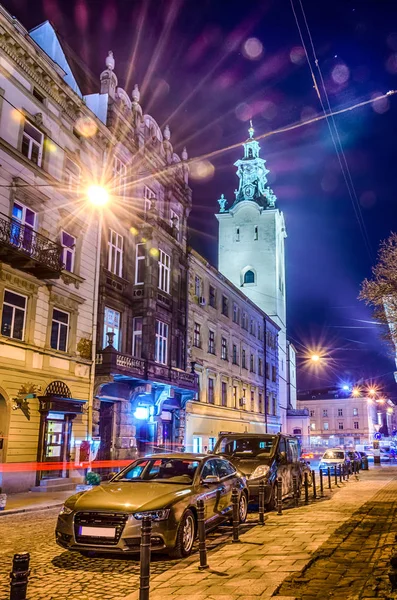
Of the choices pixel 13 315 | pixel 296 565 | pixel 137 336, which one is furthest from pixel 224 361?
pixel 296 565

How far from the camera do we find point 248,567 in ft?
24.7

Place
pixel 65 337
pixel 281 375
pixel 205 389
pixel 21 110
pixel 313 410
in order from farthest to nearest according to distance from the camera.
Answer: pixel 313 410 → pixel 281 375 → pixel 205 389 → pixel 65 337 → pixel 21 110

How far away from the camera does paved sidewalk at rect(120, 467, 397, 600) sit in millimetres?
6211

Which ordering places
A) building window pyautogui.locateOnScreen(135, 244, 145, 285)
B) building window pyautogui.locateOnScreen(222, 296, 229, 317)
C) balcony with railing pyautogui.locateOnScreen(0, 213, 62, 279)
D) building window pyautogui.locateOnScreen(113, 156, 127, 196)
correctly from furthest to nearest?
building window pyautogui.locateOnScreen(222, 296, 229, 317) < building window pyautogui.locateOnScreen(135, 244, 145, 285) < building window pyautogui.locateOnScreen(113, 156, 127, 196) < balcony with railing pyautogui.locateOnScreen(0, 213, 62, 279)

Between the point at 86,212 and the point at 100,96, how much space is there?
7228 millimetres

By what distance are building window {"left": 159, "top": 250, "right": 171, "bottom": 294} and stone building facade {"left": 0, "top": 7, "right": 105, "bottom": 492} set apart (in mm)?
5840

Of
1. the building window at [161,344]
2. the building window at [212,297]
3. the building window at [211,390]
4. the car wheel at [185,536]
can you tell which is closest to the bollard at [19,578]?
the car wheel at [185,536]

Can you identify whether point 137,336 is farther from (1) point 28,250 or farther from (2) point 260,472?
(2) point 260,472

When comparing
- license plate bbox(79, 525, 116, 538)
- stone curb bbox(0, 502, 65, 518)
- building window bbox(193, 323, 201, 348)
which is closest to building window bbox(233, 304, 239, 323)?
building window bbox(193, 323, 201, 348)

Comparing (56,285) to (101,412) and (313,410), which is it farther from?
(313,410)

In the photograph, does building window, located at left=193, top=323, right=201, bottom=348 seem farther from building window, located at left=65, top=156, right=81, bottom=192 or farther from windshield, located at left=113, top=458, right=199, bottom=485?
windshield, located at left=113, top=458, right=199, bottom=485

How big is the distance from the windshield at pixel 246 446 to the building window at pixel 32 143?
1361cm

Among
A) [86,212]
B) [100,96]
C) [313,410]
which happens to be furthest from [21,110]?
[313,410]

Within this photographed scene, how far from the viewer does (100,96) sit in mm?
28203
